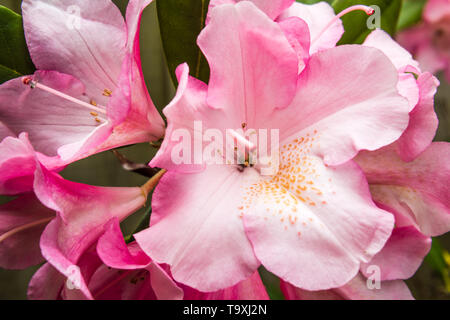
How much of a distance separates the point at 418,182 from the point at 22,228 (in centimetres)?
44

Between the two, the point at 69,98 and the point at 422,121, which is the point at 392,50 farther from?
the point at 69,98

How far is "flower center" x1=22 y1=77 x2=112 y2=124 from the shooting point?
0.43 meters

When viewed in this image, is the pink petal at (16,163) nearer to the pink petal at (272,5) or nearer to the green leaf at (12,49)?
the green leaf at (12,49)

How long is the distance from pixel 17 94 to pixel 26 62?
0.17ft

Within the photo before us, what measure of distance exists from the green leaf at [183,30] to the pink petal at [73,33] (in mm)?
75

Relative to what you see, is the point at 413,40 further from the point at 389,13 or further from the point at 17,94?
the point at 17,94

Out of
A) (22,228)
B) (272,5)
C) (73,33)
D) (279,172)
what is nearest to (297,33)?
(272,5)

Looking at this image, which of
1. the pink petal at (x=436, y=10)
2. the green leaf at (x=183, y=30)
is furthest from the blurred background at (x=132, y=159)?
the pink petal at (x=436, y=10)

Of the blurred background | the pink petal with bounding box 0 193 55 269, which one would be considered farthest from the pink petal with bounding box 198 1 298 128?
the blurred background

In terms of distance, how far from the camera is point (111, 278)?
44cm

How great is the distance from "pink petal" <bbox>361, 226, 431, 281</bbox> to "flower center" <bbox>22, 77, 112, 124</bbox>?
1.21 feet

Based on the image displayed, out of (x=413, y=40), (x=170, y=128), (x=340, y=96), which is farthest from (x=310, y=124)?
(x=413, y=40)

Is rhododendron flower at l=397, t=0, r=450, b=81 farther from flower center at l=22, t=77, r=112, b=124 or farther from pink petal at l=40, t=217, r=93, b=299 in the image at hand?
pink petal at l=40, t=217, r=93, b=299
